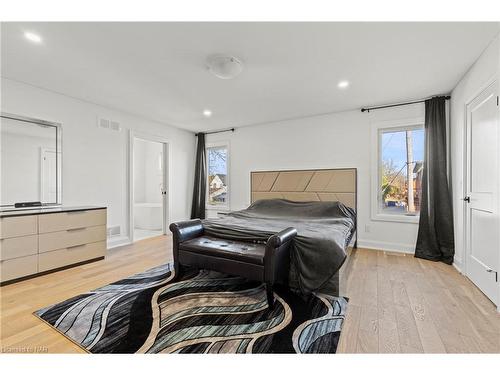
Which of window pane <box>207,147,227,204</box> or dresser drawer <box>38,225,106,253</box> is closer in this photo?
A: dresser drawer <box>38,225,106,253</box>

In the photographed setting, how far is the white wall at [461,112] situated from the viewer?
6.95 feet

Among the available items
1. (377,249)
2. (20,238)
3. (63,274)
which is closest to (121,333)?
(63,274)

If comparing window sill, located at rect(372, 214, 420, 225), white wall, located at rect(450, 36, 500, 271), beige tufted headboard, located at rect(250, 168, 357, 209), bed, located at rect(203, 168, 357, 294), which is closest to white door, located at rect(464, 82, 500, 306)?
white wall, located at rect(450, 36, 500, 271)

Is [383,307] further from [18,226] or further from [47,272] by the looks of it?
[18,226]

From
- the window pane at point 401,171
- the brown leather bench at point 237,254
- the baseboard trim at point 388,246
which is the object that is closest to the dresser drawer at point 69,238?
the brown leather bench at point 237,254

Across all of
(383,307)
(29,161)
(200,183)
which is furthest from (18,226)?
(383,307)

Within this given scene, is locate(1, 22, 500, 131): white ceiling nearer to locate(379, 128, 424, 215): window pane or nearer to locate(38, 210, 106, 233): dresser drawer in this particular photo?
locate(379, 128, 424, 215): window pane

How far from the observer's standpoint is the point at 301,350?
1.44 m

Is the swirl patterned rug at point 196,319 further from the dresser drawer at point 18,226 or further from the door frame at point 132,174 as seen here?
the door frame at point 132,174

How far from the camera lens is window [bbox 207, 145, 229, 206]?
537 cm

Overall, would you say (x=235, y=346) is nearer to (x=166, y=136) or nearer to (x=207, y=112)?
(x=207, y=112)

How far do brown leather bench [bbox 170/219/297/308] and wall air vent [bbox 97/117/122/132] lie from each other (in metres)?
2.46

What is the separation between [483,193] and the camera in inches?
89.7

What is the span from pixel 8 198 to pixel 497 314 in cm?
508
